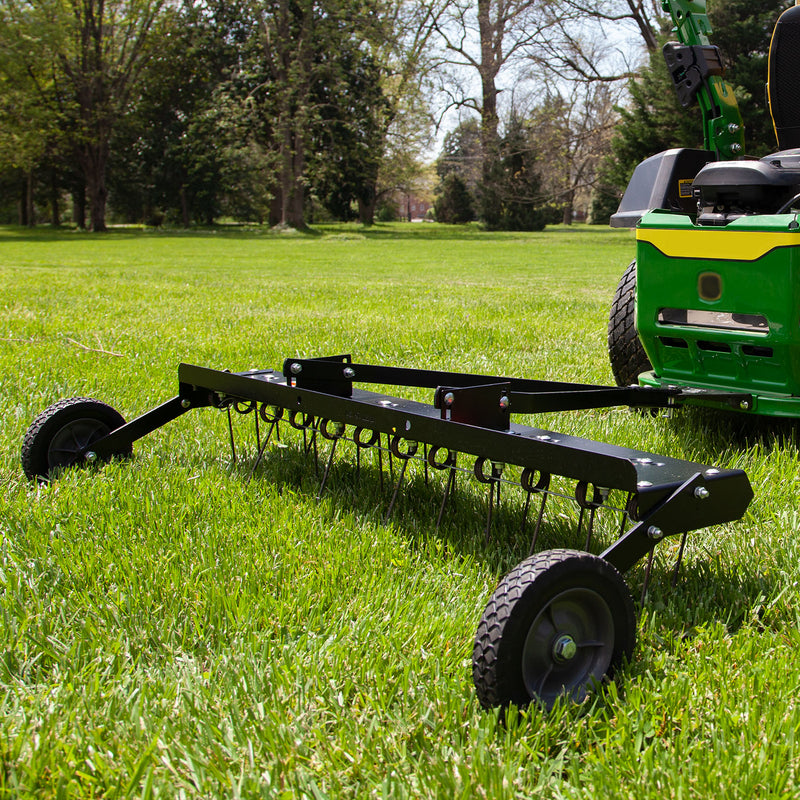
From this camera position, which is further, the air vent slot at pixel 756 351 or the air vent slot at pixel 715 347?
the air vent slot at pixel 715 347

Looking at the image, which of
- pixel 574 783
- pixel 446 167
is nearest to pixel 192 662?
pixel 574 783

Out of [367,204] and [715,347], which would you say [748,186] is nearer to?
[715,347]

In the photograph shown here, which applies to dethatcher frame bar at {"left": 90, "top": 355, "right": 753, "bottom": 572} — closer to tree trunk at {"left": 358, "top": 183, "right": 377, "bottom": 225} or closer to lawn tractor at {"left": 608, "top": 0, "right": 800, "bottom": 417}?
lawn tractor at {"left": 608, "top": 0, "right": 800, "bottom": 417}

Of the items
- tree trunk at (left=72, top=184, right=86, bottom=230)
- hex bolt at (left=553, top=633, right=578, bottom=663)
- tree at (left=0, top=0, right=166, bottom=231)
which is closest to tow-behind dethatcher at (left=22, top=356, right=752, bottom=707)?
hex bolt at (left=553, top=633, right=578, bottom=663)

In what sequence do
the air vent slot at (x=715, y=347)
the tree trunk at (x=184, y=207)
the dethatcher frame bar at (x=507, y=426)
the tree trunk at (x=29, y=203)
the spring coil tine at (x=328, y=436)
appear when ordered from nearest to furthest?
1. the dethatcher frame bar at (x=507, y=426)
2. the spring coil tine at (x=328, y=436)
3. the air vent slot at (x=715, y=347)
4. the tree trunk at (x=184, y=207)
5. the tree trunk at (x=29, y=203)

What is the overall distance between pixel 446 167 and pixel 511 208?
2091 cm

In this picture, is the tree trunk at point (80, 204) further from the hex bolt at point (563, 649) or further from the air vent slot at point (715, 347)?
the hex bolt at point (563, 649)

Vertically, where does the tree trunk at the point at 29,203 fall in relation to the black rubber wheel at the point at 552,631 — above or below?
above

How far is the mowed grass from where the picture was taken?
1491 millimetres

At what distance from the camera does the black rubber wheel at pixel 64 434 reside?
2.99 meters

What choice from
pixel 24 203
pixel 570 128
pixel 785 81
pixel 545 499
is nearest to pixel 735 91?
pixel 570 128

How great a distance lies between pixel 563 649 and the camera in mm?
1662

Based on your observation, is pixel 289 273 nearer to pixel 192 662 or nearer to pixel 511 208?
pixel 192 662

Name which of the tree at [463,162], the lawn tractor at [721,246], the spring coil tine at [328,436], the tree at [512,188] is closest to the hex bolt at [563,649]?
the spring coil tine at [328,436]
